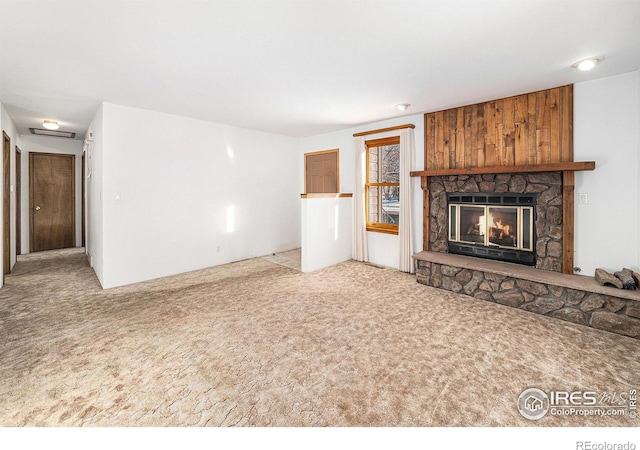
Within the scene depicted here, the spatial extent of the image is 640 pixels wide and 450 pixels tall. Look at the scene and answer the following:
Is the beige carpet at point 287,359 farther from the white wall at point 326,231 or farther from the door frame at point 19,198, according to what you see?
the door frame at point 19,198

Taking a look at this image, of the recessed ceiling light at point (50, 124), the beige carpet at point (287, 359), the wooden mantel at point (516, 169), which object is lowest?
the beige carpet at point (287, 359)

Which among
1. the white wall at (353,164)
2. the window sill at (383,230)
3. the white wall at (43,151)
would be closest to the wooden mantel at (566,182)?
the white wall at (353,164)

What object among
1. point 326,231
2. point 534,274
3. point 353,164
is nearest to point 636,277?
point 534,274

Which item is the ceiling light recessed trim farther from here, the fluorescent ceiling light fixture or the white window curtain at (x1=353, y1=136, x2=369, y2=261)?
the white window curtain at (x1=353, y1=136, x2=369, y2=261)

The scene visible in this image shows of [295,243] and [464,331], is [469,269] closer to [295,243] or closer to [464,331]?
[464,331]

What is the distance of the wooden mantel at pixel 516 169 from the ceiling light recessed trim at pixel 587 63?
3.05 feet

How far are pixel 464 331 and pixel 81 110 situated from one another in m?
5.75

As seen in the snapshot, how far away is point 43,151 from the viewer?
6.50m

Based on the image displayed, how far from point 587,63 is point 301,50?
2.67 meters

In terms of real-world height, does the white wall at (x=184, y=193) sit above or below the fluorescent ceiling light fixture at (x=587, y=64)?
below

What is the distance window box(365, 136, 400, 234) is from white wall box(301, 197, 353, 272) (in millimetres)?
421

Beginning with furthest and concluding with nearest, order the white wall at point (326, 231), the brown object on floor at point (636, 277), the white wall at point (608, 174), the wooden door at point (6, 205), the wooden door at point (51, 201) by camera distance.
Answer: the wooden door at point (51, 201), the white wall at point (326, 231), the wooden door at point (6, 205), the white wall at point (608, 174), the brown object on floor at point (636, 277)

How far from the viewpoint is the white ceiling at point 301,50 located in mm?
2000

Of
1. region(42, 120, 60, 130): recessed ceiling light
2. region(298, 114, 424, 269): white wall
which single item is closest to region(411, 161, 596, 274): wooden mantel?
region(298, 114, 424, 269): white wall
